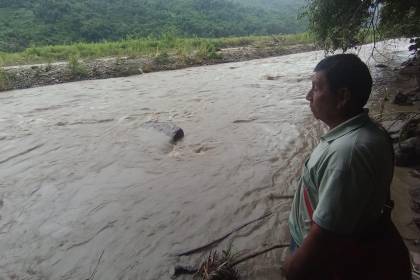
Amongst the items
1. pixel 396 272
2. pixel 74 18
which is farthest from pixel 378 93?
pixel 74 18

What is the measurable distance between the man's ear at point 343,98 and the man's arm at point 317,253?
0.53 metres

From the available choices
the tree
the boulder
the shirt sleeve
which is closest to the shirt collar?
the shirt sleeve

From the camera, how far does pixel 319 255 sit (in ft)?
5.01

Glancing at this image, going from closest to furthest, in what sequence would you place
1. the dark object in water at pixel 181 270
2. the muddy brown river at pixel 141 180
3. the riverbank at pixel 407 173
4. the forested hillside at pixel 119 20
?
the dark object in water at pixel 181 270, the riverbank at pixel 407 173, the muddy brown river at pixel 141 180, the forested hillside at pixel 119 20

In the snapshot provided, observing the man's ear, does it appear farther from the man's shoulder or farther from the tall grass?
the tall grass

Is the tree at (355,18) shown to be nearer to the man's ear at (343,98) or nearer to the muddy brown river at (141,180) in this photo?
the muddy brown river at (141,180)

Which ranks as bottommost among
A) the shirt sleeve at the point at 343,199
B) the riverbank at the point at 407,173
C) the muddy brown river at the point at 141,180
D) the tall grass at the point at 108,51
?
the muddy brown river at the point at 141,180

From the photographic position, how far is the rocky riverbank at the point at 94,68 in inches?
555

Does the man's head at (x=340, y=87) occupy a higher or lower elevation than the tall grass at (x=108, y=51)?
higher

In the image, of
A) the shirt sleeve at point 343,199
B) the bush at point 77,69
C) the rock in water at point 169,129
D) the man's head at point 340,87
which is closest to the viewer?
the shirt sleeve at point 343,199

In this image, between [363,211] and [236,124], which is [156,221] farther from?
[236,124]

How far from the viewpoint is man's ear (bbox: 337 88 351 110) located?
5.21 ft

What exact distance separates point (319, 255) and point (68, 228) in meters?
3.73

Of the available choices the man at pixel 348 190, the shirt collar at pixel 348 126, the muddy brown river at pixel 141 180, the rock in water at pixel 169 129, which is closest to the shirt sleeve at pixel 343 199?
the man at pixel 348 190
